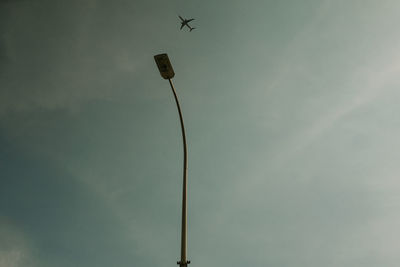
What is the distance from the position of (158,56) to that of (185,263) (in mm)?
7372

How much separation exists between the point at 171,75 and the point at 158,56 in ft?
3.03

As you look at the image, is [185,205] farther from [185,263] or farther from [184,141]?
[184,141]

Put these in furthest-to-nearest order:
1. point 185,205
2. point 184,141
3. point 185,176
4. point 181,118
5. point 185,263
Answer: point 181,118, point 184,141, point 185,176, point 185,205, point 185,263

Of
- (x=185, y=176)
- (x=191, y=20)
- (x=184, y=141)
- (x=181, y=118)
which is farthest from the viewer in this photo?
(x=191, y=20)

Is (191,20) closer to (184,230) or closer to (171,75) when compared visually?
(171,75)

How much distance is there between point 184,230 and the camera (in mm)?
7684

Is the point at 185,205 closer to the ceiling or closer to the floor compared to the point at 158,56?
closer to the floor

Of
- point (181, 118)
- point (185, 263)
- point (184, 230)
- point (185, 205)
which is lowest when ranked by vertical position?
point (185, 263)

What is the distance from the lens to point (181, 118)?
1083 centimetres

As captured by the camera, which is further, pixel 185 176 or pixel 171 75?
pixel 171 75

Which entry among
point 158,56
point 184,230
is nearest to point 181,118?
point 158,56

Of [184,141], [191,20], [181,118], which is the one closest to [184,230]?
[184,141]

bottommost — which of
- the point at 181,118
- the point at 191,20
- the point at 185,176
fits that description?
the point at 185,176

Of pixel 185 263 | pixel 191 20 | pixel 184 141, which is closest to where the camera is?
pixel 185 263
